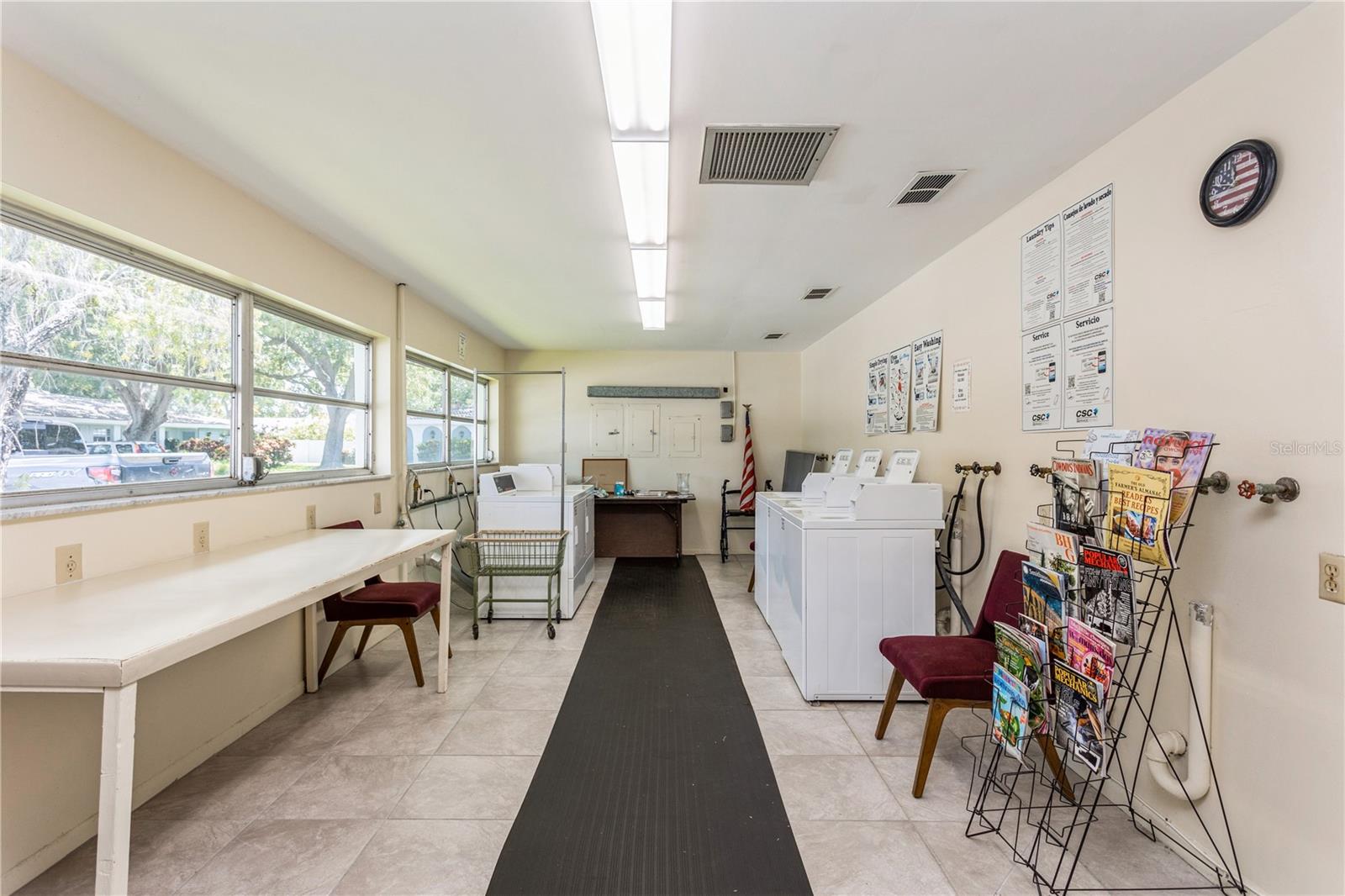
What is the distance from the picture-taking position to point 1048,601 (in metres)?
1.73

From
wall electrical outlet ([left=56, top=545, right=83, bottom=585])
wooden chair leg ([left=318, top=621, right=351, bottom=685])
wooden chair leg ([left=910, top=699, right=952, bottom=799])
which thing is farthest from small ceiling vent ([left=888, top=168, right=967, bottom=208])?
wooden chair leg ([left=318, top=621, right=351, bottom=685])

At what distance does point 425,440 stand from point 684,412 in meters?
3.13

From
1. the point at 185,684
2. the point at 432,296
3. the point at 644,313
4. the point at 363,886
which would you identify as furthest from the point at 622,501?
the point at 363,886

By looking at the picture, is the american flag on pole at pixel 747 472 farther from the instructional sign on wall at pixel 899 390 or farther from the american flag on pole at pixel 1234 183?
the american flag on pole at pixel 1234 183

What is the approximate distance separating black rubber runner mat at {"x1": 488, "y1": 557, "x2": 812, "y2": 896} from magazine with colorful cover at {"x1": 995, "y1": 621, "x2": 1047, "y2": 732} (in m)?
0.91

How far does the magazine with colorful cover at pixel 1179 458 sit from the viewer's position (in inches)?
59.6

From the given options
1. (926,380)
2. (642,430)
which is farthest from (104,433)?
(642,430)

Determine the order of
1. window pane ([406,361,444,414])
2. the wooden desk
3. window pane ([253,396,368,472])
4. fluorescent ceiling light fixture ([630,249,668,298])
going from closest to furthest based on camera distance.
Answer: window pane ([253,396,368,472]) < fluorescent ceiling light fixture ([630,249,668,298]) < window pane ([406,361,444,414]) < the wooden desk

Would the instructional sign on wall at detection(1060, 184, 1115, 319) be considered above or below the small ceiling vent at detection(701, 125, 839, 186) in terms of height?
below

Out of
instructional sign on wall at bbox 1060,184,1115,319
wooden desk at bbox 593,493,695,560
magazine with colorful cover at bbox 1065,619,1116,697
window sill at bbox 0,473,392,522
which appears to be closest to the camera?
magazine with colorful cover at bbox 1065,619,1116,697

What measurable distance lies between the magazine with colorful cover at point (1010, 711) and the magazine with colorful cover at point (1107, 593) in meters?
0.32

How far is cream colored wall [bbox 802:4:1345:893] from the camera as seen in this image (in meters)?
1.39

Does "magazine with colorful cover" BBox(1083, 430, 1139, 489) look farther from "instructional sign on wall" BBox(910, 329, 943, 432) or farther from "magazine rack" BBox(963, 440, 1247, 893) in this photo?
"instructional sign on wall" BBox(910, 329, 943, 432)

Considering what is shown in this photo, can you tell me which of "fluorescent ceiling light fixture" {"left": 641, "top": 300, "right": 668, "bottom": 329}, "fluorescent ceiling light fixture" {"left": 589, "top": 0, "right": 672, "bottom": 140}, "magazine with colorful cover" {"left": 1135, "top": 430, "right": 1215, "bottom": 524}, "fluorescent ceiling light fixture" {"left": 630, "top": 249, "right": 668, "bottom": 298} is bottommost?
"magazine with colorful cover" {"left": 1135, "top": 430, "right": 1215, "bottom": 524}
